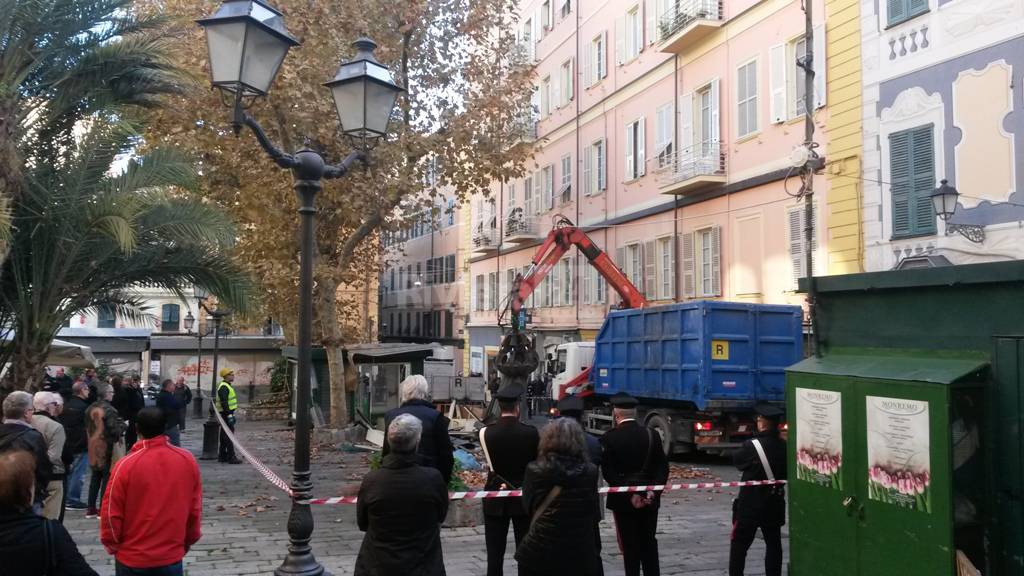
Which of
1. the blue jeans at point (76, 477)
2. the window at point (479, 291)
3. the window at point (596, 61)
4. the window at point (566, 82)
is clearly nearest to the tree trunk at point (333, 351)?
the blue jeans at point (76, 477)

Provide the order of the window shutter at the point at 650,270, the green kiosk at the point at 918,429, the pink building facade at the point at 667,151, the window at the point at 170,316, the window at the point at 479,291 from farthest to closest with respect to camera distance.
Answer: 1. the window at the point at 170,316
2. the window at the point at 479,291
3. the window shutter at the point at 650,270
4. the pink building facade at the point at 667,151
5. the green kiosk at the point at 918,429

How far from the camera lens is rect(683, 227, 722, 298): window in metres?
22.1

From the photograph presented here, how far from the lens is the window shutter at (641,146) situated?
26.1 meters

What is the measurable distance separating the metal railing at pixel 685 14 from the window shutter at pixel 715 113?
1.61m

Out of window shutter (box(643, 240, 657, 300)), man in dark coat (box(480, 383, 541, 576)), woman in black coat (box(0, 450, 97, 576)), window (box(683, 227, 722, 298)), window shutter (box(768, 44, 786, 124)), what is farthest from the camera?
window shutter (box(643, 240, 657, 300))

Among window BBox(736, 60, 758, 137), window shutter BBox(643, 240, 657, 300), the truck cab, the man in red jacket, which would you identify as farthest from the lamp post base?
window BBox(736, 60, 758, 137)

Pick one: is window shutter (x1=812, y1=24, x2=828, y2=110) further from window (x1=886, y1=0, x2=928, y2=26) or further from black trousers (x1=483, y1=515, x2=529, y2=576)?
black trousers (x1=483, y1=515, x2=529, y2=576)

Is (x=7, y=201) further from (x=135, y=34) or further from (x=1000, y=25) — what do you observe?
(x=1000, y=25)

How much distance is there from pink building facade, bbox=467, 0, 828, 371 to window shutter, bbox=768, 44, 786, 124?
1.4 inches

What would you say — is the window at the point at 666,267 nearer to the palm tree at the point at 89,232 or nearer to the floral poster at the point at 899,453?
the palm tree at the point at 89,232

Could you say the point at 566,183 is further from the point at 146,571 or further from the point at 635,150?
the point at 146,571

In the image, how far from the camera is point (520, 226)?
34.2 metres

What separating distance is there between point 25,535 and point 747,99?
19.9 metres

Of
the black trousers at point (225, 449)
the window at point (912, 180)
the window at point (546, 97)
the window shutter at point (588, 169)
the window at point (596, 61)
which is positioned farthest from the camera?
the window at point (546, 97)
